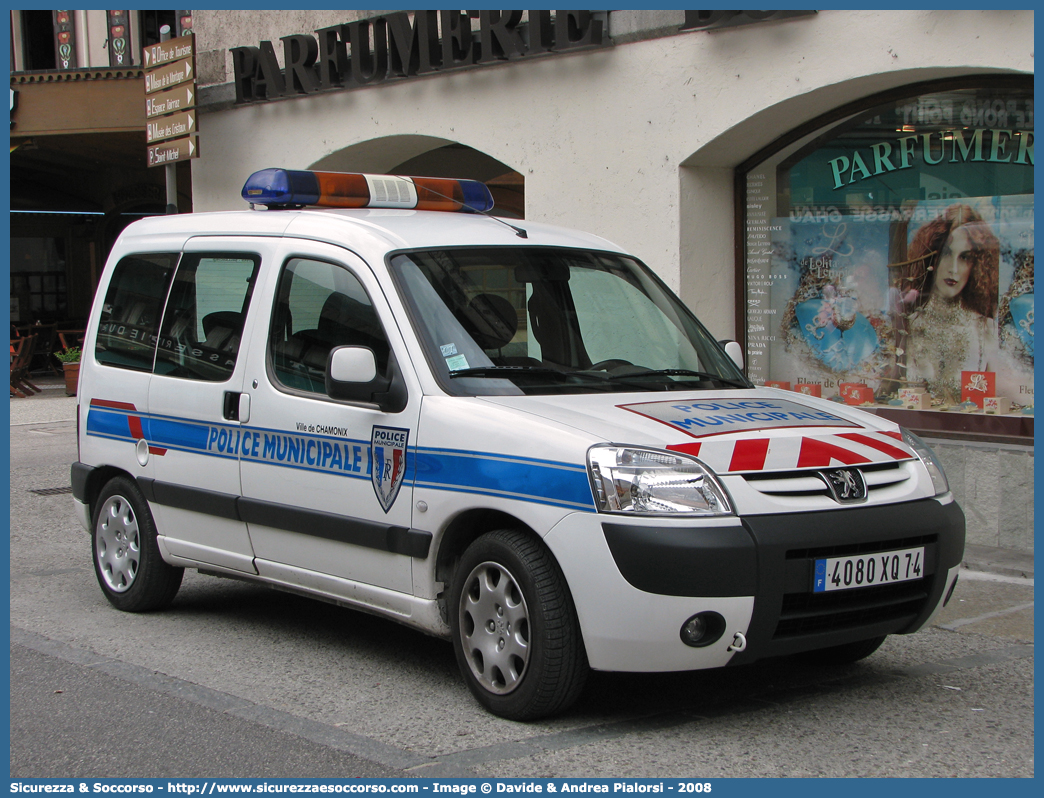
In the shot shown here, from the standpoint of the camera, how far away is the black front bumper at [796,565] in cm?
408

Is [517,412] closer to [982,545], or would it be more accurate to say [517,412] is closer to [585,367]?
[585,367]

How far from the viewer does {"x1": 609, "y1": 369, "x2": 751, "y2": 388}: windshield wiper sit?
5.11 metres

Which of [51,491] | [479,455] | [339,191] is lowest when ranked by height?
[51,491]

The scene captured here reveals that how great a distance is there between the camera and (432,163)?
50.8ft

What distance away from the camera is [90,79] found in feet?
60.6

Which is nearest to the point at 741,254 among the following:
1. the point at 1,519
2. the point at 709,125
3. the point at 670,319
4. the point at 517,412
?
the point at 709,125

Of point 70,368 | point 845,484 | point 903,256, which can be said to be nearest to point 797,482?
→ point 845,484

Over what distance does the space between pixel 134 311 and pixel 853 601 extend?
4.01 m

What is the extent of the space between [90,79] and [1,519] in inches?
628

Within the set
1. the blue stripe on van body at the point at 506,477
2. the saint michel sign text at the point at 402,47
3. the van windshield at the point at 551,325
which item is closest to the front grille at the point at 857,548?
the blue stripe on van body at the point at 506,477

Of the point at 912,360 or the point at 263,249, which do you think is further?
the point at 912,360

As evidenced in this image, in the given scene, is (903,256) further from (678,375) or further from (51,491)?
(51,491)

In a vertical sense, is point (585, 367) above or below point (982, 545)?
above

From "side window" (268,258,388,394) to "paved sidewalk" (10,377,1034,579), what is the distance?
4.32m
